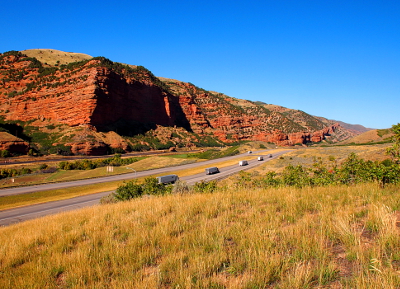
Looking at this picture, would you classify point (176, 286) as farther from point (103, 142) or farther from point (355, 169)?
point (103, 142)

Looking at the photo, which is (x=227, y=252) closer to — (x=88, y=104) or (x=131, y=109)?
(x=88, y=104)

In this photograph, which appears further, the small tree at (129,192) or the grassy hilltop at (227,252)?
the small tree at (129,192)

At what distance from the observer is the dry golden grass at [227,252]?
2.79 meters

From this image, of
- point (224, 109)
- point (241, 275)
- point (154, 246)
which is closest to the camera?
point (241, 275)

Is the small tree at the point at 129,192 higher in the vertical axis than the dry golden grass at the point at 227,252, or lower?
lower

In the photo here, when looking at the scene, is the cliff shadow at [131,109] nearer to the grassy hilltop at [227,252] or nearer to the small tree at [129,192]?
the small tree at [129,192]

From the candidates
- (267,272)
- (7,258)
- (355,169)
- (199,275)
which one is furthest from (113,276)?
(355,169)

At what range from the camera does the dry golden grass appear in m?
2.79

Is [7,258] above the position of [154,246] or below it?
below

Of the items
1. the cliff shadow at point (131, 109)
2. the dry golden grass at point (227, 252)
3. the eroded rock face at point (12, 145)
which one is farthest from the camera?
the cliff shadow at point (131, 109)

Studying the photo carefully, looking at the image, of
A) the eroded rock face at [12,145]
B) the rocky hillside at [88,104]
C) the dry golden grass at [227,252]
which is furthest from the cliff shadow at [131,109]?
the dry golden grass at [227,252]

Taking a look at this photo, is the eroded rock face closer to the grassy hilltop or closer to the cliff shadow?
the cliff shadow

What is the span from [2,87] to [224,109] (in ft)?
306

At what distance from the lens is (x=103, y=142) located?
60688 mm
